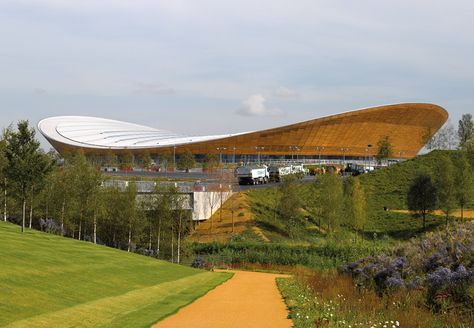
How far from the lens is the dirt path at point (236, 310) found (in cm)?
1359

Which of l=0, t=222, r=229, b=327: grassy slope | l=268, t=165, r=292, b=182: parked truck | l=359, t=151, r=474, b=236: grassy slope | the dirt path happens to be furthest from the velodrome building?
the dirt path

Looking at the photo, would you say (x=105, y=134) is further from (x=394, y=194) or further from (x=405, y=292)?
(x=405, y=292)

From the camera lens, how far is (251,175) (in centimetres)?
6175

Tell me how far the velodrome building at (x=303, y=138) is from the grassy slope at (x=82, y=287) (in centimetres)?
7309

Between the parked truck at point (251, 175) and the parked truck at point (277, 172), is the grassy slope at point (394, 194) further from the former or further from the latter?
the parked truck at point (251, 175)

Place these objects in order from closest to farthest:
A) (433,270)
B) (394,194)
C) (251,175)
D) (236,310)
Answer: (433,270) < (236,310) < (394,194) < (251,175)

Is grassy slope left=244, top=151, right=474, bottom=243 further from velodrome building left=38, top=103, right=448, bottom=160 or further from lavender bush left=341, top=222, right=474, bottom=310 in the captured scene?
velodrome building left=38, top=103, right=448, bottom=160

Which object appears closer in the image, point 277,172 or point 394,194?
point 394,194

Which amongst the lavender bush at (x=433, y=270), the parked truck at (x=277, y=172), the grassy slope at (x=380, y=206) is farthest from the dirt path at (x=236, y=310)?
the parked truck at (x=277, y=172)

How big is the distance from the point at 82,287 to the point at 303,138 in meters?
90.5

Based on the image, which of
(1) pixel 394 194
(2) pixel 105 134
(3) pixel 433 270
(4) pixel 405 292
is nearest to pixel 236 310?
(4) pixel 405 292

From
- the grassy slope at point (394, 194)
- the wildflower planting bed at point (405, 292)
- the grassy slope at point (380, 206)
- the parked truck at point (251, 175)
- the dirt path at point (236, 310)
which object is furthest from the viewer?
the parked truck at point (251, 175)

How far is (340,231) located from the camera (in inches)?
1859

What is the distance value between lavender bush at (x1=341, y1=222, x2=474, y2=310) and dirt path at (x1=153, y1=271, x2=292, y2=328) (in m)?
2.72
